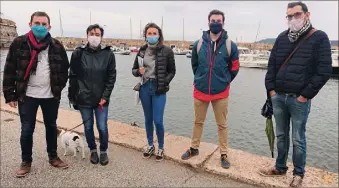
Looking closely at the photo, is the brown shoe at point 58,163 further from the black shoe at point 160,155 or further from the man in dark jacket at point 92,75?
the black shoe at point 160,155

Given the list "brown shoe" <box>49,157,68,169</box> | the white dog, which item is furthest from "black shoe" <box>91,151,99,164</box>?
"brown shoe" <box>49,157,68,169</box>

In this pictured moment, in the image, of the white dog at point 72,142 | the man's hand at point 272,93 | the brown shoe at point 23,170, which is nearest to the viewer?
the man's hand at point 272,93

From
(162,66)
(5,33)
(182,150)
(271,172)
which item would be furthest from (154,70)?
(5,33)

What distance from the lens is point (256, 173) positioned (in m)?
4.31

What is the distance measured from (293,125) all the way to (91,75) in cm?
280

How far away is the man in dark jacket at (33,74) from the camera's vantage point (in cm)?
401

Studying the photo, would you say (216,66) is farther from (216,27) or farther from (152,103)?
(152,103)

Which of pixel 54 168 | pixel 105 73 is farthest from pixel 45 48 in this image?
pixel 54 168

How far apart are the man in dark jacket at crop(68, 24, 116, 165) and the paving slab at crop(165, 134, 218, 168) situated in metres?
1.28

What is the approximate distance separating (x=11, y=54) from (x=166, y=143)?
286cm

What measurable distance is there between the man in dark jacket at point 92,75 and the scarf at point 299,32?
2.44m

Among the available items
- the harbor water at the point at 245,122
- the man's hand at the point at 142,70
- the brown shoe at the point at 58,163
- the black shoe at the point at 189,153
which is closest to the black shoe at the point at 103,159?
the brown shoe at the point at 58,163

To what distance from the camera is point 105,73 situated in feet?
14.6

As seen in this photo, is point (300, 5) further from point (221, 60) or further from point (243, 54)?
point (243, 54)
